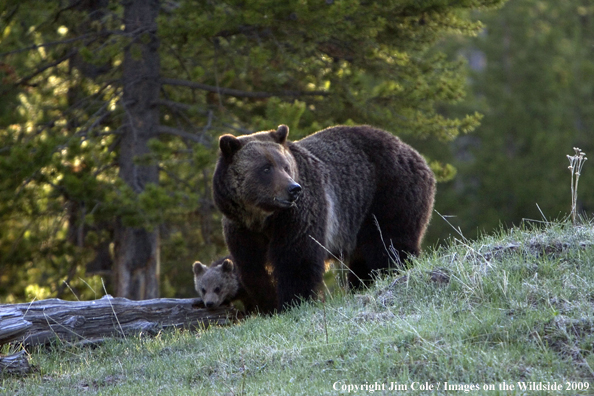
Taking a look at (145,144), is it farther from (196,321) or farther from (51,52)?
(196,321)

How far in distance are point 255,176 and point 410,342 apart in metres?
2.56

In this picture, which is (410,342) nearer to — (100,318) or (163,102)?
(100,318)

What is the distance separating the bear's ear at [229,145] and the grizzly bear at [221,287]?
205 centimetres

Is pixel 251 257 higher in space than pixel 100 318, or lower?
higher

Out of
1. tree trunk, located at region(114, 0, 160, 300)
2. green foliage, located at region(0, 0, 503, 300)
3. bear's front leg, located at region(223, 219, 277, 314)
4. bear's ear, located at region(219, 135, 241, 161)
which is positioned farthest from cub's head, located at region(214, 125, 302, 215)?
tree trunk, located at region(114, 0, 160, 300)

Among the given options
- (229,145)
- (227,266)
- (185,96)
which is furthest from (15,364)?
(185,96)

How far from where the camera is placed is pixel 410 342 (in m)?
4.76

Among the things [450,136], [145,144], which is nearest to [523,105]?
[450,136]

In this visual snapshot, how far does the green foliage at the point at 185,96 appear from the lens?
394 inches

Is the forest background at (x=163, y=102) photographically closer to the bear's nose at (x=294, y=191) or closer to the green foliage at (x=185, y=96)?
the green foliage at (x=185, y=96)

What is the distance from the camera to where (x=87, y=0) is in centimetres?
1232

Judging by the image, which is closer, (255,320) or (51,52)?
Result: (255,320)

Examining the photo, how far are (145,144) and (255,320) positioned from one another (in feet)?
19.2

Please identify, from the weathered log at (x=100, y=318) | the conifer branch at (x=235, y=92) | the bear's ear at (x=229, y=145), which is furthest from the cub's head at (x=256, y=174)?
the conifer branch at (x=235, y=92)
